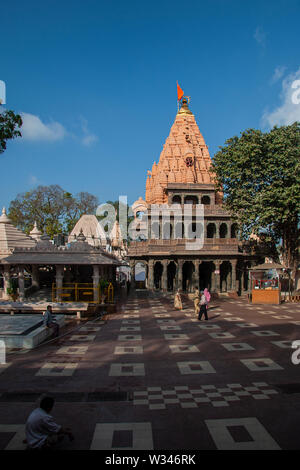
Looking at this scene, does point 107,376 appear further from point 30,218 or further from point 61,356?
point 30,218

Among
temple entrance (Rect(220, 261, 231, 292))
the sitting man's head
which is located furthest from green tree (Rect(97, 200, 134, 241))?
the sitting man's head

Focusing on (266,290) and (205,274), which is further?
(205,274)

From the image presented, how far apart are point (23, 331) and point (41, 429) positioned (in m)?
8.86

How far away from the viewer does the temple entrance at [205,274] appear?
3953cm

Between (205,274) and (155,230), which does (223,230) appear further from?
(155,230)

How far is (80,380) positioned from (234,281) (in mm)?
27372

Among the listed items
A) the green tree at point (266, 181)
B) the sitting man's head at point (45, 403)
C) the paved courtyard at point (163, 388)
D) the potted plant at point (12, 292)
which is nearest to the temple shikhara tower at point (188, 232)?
the green tree at point (266, 181)

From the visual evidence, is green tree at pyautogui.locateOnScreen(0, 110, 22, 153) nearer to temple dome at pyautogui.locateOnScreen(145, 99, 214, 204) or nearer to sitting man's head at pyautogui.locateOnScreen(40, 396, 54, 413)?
sitting man's head at pyautogui.locateOnScreen(40, 396, 54, 413)

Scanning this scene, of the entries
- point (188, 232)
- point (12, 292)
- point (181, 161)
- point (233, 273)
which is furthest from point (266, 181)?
point (12, 292)

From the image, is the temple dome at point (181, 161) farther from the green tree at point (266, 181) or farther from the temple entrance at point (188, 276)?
the green tree at point (266, 181)

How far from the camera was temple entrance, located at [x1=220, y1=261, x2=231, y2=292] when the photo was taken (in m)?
36.9

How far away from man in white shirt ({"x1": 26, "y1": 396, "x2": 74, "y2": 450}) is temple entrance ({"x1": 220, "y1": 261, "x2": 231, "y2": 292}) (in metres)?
31.6

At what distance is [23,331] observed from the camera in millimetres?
14367

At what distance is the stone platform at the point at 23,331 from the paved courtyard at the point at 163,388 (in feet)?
1.99
